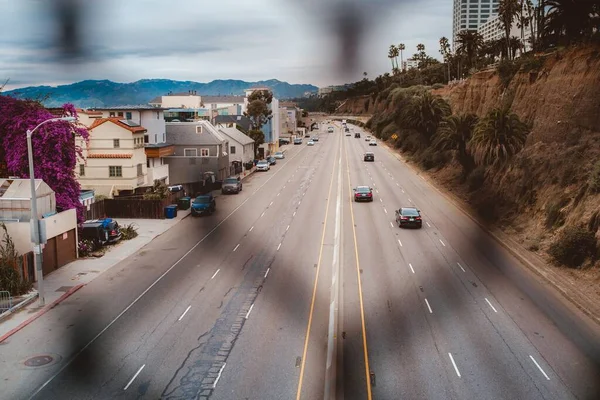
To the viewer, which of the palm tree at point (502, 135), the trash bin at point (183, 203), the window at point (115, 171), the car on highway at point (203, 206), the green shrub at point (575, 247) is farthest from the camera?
the window at point (115, 171)

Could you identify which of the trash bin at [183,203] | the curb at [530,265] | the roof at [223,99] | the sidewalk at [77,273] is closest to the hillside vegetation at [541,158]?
the curb at [530,265]

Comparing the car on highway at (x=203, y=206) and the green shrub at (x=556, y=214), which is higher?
the green shrub at (x=556, y=214)

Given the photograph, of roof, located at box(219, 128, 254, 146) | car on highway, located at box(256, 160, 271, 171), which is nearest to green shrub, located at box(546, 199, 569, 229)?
car on highway, located at box(256, 160, 271, 171)

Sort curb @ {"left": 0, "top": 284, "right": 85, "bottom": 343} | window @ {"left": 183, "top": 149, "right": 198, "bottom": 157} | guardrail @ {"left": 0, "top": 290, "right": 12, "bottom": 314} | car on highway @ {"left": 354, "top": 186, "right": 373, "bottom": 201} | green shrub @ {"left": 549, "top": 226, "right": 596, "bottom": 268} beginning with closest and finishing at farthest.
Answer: curb @ {"left": 0, "top": 284, "right": 85, "bottom": 343} < guardrail @ {"left": 0, "top": 290, "right": 12, "bottom": 314} < green shrub @ {"left": 549, "top": 226, "right": 596, "bottom": 268} < car on highway @ {"left": 354, "top": 186, "right": 373, "bottom": 201} < window @ {"left": 183, "top": 149, "right": 198, "bottom": 157}

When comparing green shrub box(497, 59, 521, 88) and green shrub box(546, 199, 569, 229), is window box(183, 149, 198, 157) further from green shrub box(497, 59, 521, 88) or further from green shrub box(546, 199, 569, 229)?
green shrub box(546, 199, 569, 229)

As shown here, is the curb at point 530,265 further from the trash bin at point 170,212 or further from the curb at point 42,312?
the trash bin at point 170,212

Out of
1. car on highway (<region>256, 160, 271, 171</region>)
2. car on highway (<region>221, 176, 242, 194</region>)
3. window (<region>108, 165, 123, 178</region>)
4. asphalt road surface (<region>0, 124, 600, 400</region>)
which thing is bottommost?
asphalt road surface (<region>0, 124, 600, 400</region>)

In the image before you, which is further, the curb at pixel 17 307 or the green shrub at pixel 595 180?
the green shrub at pixel 595 180
